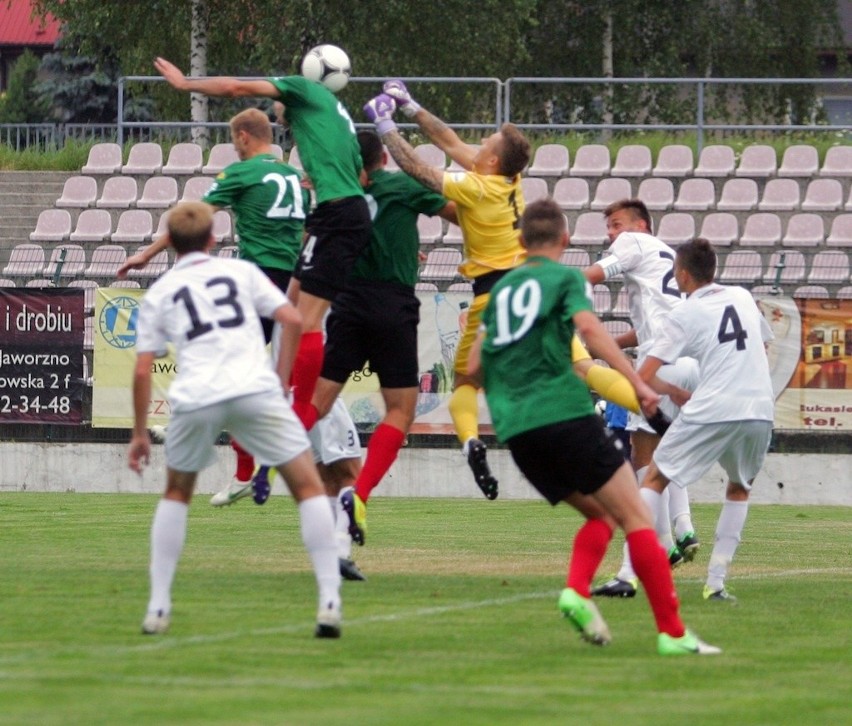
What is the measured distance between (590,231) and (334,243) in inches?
553

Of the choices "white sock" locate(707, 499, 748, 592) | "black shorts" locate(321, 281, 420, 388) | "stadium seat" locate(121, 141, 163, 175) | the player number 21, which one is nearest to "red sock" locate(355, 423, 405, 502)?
"black shorts" locate(321, 281, 420, 388)

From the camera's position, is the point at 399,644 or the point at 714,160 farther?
the point at 714,160

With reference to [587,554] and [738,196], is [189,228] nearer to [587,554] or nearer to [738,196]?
[587,554]

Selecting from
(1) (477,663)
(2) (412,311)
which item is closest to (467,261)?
(2) (412,311)

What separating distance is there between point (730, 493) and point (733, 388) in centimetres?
64

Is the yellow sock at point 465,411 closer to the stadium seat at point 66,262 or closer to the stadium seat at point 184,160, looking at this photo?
the stadium seat at point 66,262

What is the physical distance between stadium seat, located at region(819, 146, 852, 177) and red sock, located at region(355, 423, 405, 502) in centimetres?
1591

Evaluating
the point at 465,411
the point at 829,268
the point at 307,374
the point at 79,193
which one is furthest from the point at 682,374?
the point at 79,193

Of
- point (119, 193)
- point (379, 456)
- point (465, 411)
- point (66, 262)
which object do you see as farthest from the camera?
point (119, 193)

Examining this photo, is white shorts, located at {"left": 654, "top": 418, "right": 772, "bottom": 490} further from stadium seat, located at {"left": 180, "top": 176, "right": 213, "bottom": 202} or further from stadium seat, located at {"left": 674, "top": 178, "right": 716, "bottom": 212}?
stadium seat, located at {"left": 180, "top": 176, "right": 213, "bottom": 202}

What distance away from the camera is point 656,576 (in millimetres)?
→ 7168

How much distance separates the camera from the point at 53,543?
40.3 ft

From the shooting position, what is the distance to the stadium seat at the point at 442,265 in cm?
2192

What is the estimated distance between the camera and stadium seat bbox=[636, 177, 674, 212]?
24.5 metres
